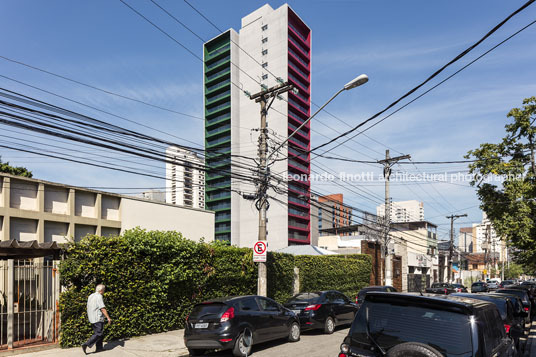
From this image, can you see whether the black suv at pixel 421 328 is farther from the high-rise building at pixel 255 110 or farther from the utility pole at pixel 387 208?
the high-rise building at pixel 255 110

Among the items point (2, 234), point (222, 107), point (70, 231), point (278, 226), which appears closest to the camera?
point (2, 234)

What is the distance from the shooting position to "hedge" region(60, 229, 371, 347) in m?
11.6

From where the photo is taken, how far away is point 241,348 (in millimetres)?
10211

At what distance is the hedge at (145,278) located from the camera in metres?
11.6

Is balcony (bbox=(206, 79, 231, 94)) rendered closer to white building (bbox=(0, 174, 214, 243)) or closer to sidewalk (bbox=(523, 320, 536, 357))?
white building (bbox=(0, 174, 214, 243))

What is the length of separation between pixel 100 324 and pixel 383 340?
842 centimetres

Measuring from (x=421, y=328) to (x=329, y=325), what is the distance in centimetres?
1013

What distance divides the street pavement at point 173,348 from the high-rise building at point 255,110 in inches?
2777

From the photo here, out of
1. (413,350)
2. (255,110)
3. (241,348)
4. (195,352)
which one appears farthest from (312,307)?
(255,110)

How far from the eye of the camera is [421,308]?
480cm

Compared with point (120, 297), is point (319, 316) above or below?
below

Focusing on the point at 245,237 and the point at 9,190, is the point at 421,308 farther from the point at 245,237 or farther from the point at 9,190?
the point at 245,237

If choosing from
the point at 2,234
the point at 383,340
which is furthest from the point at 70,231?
the point at 383,340

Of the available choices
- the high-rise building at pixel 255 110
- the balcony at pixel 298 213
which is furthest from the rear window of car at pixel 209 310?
the balcony at pixel 298 213
